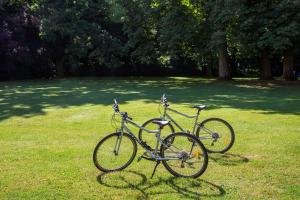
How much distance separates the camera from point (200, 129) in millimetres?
8289

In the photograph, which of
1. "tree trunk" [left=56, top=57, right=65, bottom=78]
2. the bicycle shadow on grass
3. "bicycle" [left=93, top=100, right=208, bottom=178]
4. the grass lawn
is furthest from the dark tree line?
"bicycle" [left=93, top=100, right=208, bottom=178]

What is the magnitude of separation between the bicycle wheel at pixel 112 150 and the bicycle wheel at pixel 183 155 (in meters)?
0.64

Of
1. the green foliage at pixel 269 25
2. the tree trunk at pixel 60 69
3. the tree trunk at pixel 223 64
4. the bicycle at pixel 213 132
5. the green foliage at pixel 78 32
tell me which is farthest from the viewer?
the tree trunk at pixel 60 69

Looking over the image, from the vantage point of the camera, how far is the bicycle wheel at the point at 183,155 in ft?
22.0

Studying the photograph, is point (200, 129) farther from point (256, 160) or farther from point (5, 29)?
point (5, 29)

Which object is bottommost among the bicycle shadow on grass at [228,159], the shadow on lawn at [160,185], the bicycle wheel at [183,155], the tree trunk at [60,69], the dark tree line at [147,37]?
the shadow on lawn at [160,185]

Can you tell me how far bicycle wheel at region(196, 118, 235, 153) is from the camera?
8195mm

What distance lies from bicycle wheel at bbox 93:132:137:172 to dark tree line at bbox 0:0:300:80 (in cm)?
1866

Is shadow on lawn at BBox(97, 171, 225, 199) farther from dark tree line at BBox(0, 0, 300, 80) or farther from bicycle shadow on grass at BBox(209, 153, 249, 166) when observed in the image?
dark tree line at BBox(0, 0, 300, 80)

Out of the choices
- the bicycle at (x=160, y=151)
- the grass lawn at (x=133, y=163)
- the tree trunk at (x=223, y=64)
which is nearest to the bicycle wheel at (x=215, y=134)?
the grass lawn at (x=133, y=163)

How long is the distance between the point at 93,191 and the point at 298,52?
22.9 m

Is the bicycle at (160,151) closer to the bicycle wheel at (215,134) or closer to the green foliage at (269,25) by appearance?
the bicycle wheel at (215,134)

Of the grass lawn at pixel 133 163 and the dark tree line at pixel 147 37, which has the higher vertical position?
the dark tree line at pixel 147 37

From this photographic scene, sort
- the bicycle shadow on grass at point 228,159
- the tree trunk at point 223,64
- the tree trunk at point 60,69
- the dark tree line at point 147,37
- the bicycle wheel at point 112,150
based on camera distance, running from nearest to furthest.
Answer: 1. the bicycle wheel at point 112,150
2. the bicycle shadow on grass at point 228,159
3. the dark tree line at point 147,37
4. the tree trunk at point 223,64
5. the tree trunk at point 60,69
